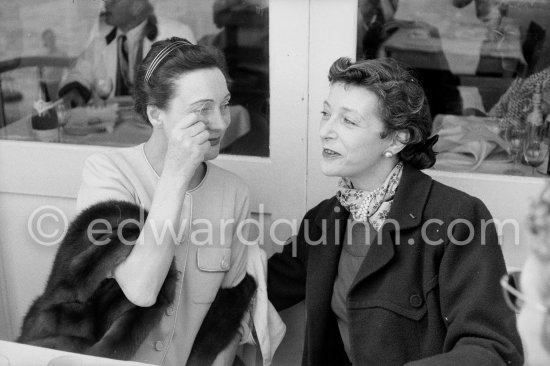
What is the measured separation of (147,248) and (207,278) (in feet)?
0.94

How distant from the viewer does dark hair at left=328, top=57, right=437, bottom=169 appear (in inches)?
81.5

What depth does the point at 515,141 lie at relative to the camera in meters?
2.61

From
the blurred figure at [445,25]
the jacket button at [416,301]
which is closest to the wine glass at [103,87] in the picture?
the blurred figure at [445,25]

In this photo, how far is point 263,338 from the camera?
2.26m

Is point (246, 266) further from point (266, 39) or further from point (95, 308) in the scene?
point (266, 39)

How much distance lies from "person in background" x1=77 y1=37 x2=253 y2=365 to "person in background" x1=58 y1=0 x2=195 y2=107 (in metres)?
0.83

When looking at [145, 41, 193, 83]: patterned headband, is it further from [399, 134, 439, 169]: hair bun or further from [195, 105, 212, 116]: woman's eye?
[399, 134, 439, 169]: hair bun

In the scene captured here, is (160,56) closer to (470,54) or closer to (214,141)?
(214,141)

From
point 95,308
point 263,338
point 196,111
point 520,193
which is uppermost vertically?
point 196,111

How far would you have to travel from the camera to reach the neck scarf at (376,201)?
2.10m

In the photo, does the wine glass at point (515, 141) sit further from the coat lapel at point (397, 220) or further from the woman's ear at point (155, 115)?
the woman's ear at point (155, 115)

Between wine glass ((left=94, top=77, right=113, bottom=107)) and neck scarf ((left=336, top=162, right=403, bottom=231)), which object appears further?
wine glass ((left=94, top=77, right=113, bottom=107))

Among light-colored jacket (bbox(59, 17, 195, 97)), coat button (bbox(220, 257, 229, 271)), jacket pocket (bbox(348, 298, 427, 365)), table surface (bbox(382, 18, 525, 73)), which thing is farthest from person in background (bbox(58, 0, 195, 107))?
jacket pocket (bbox(348, 298, 427, 365))

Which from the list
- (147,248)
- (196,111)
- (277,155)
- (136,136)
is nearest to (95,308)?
(147,248)
